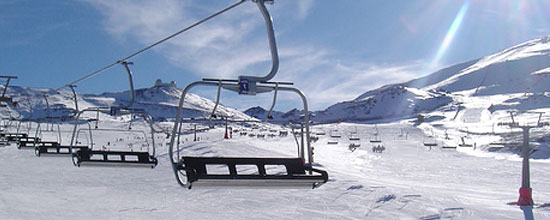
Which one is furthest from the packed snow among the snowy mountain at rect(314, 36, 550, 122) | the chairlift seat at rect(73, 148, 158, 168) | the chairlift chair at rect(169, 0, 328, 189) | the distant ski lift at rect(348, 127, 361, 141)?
the snowy mountain at rect(314, 36, 550, 122)

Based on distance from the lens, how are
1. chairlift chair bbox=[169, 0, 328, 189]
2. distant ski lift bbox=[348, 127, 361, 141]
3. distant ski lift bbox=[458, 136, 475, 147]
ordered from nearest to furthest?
chairlift chair bbox=[169, 0, 328, 189]
distant ski lift bbox=[458, 136, 475, 147]
distant ski lift bbox=[348, 127, 361, 141]

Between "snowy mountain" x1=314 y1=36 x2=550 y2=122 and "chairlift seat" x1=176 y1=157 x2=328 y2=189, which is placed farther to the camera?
"snowy mountain" x1=314 y1=36 x2=550 y2=122

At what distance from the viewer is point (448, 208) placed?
40.8ft

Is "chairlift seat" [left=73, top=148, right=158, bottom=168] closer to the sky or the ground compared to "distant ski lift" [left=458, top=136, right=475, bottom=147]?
closer to the ground

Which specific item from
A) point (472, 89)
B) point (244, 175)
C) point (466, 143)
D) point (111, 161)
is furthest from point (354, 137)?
point (472, 89)

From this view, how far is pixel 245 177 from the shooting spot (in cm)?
416

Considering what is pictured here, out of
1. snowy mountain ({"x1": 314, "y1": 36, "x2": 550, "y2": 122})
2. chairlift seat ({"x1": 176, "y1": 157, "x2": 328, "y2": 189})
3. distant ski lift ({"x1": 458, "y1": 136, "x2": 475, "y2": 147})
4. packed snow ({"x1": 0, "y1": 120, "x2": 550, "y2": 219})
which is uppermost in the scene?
snowy mountain ({"x1": 314, "y1": 36, "x2": 550, "y2": 122})

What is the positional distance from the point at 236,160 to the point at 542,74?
16864 cm

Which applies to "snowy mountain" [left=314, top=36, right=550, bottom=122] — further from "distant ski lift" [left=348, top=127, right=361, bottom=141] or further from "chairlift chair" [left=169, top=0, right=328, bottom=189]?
"chairlift chair" [left=169, top=0, right=328, bottom=189]

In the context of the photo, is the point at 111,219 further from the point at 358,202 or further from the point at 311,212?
the point at 358,202

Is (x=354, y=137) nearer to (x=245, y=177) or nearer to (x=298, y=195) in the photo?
(x=298, y=195)

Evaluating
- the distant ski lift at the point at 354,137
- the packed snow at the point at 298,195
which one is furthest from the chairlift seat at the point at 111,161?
the distant ski lift at the point at 354,137

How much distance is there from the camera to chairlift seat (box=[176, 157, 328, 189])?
4.07 metres

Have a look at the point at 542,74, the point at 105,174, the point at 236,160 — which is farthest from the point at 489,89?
the point at 236,160
